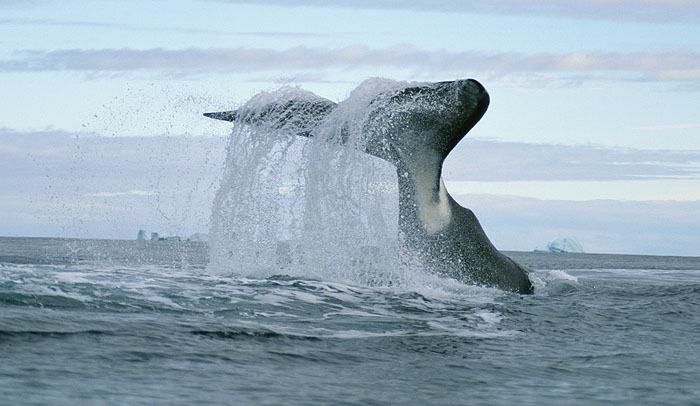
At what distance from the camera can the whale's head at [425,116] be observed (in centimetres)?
995

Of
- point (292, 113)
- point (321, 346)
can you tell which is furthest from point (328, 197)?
point (321, 346)

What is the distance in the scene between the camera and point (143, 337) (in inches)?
245

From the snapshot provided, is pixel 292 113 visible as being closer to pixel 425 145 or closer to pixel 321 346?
pixel 425 145

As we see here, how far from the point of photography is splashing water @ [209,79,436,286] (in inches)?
421

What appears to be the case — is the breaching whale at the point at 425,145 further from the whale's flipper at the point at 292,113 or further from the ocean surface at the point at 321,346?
the ocean surface at the point at 321,346

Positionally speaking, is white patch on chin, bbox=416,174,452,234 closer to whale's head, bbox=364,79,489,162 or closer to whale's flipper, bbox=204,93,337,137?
whale's head, bbox=364,79,489,162

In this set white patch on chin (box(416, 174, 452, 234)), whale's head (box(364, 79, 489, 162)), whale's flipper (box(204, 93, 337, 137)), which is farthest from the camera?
whale's flipper (box(204, 93, 337, 137))

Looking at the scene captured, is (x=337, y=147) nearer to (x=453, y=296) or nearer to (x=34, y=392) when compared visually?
(x=453, y=296)

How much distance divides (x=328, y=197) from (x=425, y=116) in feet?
6.19

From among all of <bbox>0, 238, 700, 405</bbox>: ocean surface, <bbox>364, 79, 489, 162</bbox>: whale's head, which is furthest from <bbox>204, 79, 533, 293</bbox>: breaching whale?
<bbox>0, 238, 700, 405</bbox>: ocean surface

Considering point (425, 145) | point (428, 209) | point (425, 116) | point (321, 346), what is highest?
point (425, 116)

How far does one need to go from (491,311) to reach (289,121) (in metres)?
4.16

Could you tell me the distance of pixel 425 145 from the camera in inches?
408

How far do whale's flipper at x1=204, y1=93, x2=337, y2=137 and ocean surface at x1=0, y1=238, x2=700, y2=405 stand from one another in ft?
7.68
